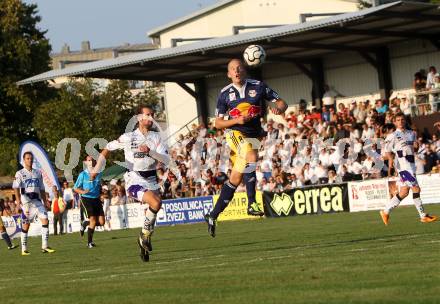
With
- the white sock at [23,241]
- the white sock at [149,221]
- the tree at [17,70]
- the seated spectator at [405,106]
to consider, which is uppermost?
the tree at [17,70]

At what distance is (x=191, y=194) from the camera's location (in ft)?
130

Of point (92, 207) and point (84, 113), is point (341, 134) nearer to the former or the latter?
point (92, 207)

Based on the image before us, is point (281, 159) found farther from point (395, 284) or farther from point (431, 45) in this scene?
point (395, 284)

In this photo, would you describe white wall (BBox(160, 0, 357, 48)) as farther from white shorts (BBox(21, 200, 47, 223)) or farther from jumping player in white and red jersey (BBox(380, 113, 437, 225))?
jumping player in white and red jersey (BBox(380, 113, 437, 225))

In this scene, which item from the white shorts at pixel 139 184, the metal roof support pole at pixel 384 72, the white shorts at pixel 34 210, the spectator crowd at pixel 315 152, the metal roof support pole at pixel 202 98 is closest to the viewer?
the white shorts at pixel 139 184

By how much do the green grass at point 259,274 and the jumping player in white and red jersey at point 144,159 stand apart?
2.34ft

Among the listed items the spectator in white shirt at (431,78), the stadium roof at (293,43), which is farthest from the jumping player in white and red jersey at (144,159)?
the spectator in white shirt at (431,78)

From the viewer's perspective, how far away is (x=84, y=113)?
62.7 meters

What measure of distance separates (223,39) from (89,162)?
16113 millimetres

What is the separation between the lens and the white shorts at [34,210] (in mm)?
22156

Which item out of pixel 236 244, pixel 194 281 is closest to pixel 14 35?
pixel 236 244

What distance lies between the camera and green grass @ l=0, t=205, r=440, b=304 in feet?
30.2

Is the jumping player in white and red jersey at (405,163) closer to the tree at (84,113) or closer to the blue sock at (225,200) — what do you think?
the blue sock at (225,200)

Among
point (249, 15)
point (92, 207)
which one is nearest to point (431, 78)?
point (92, 207)
